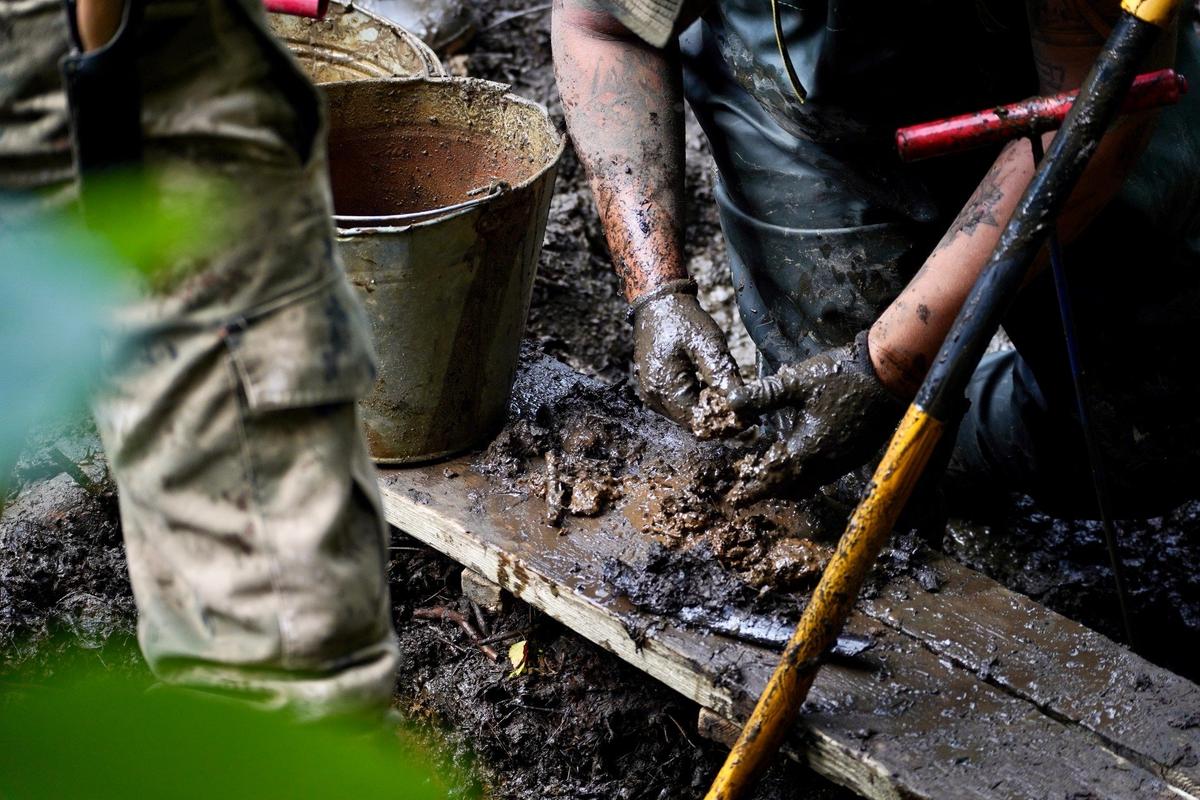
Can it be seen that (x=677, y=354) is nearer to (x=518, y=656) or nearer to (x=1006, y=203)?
(x=1006, y=203)

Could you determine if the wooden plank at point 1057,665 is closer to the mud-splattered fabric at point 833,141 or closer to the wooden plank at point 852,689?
the wooden plank at point 852,689

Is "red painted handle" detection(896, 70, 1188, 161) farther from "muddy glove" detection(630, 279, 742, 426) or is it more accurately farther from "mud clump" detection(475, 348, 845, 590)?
"mud clump" detection(475, 348, 845, 590)

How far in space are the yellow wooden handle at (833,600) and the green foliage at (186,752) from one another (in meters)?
1.33

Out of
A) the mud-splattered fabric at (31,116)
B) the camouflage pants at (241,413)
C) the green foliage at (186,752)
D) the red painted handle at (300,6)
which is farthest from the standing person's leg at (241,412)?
the red painted handle at (300,6)

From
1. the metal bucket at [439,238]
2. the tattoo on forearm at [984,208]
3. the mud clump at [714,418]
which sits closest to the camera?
the tattoo on forearm at [984,208]

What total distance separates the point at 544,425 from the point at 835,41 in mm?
1135

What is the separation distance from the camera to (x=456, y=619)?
277 cm

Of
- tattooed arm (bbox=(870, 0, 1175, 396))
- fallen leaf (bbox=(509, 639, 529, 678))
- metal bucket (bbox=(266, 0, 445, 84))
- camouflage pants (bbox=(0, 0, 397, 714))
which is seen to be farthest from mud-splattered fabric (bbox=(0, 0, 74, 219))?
metal bucket (bbox=(266, 0, 445, 84))

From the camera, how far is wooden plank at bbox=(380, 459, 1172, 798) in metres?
1.93

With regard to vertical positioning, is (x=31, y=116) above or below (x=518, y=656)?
above

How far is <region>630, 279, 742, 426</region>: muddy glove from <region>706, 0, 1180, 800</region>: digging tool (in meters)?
0.58

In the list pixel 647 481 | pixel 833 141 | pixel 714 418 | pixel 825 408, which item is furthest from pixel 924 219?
pixel 647 481

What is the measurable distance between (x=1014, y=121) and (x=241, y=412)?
136cm

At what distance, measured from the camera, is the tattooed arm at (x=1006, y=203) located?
79.0 inches
